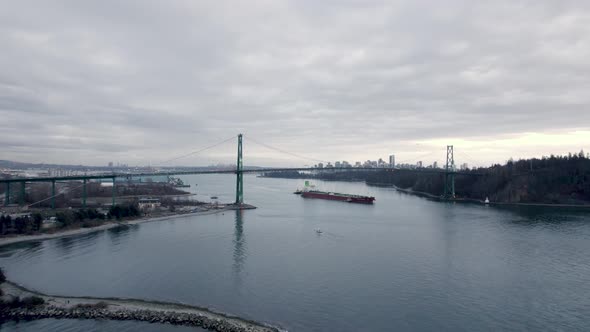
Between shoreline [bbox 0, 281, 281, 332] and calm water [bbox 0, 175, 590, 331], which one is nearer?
shoreline [bbox 0, 281, 281, 332]

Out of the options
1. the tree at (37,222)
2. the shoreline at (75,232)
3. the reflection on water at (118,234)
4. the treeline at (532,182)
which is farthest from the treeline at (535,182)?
the tree at (37,222)

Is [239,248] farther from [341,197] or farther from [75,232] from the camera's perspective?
[341,197]

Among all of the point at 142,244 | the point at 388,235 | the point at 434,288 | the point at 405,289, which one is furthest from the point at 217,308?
the point at 388,235

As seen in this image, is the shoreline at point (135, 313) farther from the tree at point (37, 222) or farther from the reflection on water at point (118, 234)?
the tree at point (37, 222)

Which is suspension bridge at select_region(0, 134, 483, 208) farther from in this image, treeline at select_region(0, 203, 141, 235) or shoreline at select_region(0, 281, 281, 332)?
shoreline at select_region(0, 281, 281, 332)

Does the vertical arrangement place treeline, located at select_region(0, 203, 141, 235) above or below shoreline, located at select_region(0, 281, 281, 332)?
above

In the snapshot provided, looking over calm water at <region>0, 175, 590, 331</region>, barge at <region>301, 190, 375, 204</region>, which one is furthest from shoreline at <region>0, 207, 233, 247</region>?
barge at <region>301, 190, 375, 204</region>

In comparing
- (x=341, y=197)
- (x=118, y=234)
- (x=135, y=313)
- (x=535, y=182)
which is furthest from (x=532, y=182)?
(x=135, y=313)
